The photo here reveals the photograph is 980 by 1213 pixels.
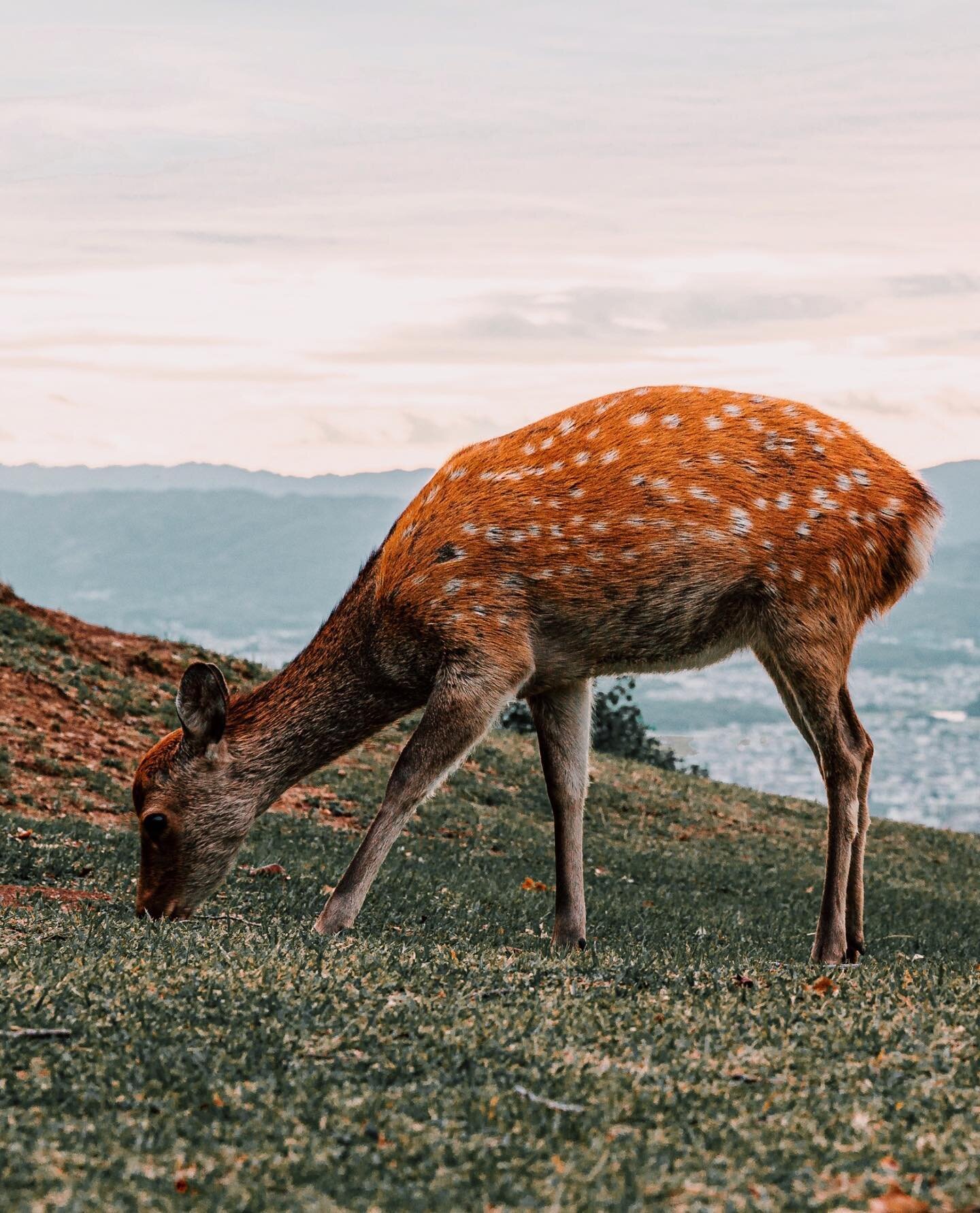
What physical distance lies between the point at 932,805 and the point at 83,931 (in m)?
170

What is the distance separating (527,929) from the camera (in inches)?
347

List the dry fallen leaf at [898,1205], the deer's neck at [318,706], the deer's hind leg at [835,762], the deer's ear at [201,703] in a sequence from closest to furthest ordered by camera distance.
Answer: the dry fallen leaf at [898,1205] < the deer's ear at [201,703] < the deer's hind leg at [835,762] < the deer's neck at [318,706]

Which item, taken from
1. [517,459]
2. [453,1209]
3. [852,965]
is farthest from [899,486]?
[453,1209]

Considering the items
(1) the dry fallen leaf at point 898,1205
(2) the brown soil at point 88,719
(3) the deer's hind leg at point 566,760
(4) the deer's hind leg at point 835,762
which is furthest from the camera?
(2) the brown soil at point 88,719

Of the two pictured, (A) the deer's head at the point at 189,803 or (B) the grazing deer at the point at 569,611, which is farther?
(A) the deer's head at the point at 189,803

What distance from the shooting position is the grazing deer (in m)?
7.78

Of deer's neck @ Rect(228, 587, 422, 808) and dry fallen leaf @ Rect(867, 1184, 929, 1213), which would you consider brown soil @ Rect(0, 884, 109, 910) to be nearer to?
deer's neck @ Rect(228, 587, 422, 808)

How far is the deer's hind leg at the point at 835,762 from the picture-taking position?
810cm

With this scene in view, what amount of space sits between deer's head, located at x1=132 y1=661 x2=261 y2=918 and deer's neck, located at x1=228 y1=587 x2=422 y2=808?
14cm

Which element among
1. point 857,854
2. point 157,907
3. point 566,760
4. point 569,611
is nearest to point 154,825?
point 157,907

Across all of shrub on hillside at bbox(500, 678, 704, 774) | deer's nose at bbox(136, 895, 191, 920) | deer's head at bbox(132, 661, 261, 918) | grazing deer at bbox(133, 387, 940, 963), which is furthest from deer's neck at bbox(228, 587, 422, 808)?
shrub on hillside at bbox(500, 678, 704, 774)

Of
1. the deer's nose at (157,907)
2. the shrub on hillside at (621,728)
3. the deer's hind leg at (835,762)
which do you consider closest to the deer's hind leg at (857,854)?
the deer's hind leg at (835,762)

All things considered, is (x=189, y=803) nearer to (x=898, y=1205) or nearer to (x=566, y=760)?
(x=566, y=760)

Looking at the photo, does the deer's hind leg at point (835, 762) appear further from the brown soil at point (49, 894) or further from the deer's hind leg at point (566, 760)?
the brown soil at point (49, 894)
